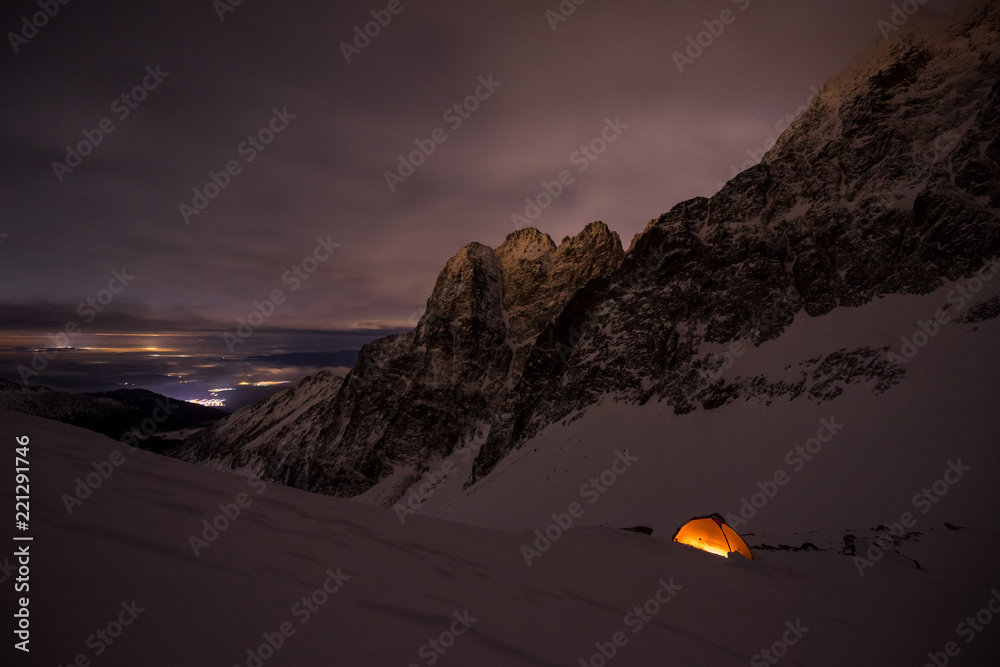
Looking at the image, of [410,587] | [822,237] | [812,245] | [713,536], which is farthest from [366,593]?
[822,237]

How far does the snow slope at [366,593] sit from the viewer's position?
2.43 m

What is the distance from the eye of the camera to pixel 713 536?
42.2 ft

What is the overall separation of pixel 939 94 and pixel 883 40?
462 inches

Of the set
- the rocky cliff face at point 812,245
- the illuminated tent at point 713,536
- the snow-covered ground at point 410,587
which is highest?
the rocky cliff face at point 812,245

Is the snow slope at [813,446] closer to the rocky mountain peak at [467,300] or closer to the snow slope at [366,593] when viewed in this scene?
the snow slope at [366,593]

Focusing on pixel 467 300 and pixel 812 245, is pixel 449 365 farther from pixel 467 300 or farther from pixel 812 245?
pixel 812 245

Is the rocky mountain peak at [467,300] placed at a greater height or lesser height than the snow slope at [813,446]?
greater

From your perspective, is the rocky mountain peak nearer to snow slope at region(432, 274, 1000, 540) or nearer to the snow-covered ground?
snow slope at region(432, 274, 1000, 540)

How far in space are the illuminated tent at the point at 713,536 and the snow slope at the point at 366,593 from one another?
4.84 metres

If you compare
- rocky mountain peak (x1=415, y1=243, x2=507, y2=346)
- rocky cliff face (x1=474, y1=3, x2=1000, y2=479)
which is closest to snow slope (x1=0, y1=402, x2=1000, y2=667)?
rocky cliff face (x1=474, y1=3, x2=1000, y2=479)

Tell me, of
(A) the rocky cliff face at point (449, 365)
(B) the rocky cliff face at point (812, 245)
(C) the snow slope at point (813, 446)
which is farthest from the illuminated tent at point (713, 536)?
(A) the rocky cliff face at point (449, 365)

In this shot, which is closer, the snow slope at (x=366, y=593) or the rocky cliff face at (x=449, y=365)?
the snow slope at (x=366, y=593)

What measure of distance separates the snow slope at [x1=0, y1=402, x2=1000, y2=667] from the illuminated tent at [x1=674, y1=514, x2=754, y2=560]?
190 inches

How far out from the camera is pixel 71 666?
1.93 metres
